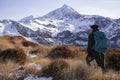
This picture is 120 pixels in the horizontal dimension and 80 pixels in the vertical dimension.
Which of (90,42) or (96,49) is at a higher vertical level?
(90,42)

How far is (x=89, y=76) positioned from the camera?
12.1 m

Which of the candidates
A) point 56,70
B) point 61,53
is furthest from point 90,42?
point 61,53

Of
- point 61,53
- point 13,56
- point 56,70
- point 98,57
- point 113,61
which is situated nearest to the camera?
point 56,70

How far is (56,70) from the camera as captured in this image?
1280 centimetres

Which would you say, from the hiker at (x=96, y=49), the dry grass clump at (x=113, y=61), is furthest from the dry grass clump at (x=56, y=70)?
the dry grass clump at (x=113, y=61)

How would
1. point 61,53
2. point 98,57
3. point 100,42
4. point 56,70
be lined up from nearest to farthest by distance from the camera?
1. point 56,70
2. point 100,42
3. point 98,57
4. point 61,53

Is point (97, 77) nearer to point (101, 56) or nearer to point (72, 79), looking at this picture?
point (72, 79)

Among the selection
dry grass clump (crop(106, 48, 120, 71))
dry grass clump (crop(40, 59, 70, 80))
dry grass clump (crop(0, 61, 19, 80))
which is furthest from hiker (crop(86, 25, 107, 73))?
dry grass clump (crop(0, 61, 19, 80))

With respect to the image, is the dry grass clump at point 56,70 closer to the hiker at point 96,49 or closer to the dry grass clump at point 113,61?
the hiker at point 96,49

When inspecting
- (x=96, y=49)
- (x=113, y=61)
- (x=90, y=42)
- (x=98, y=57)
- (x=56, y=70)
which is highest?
(x=90, y=42)

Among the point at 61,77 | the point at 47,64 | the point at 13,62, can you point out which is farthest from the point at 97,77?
the point at 13,62

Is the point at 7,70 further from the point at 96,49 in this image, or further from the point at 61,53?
the point at 61,53

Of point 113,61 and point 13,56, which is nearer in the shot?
point 113,61

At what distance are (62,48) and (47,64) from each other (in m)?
5.54
